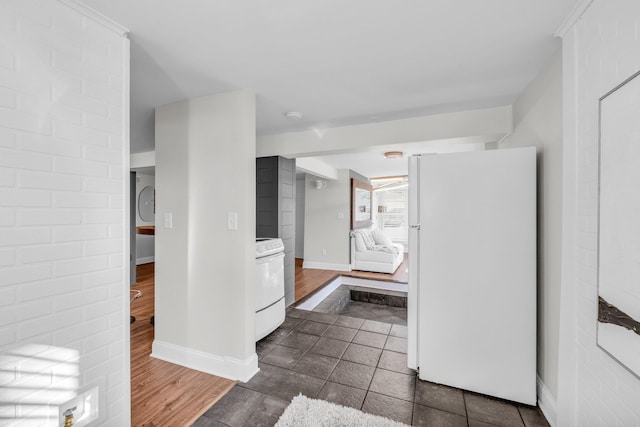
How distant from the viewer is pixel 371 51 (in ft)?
5.50

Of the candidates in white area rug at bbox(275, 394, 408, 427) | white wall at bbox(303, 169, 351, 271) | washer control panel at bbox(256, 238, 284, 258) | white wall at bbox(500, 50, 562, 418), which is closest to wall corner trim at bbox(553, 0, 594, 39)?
white wall at bbox(500, 50, 562, 418)

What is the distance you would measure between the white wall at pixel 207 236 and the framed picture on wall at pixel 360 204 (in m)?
4.37

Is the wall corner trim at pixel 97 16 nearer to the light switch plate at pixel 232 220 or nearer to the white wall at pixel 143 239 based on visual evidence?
the light switch plate at pixel 232 220

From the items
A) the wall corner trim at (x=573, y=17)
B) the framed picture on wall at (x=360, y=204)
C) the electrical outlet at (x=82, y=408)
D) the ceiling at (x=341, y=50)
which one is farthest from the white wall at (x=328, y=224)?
the electrical outlet at (x=82, y=408)

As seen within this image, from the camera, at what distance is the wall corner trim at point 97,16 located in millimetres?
1254

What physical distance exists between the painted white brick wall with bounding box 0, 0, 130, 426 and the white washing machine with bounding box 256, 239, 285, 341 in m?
1.27

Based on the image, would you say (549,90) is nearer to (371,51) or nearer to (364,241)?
(371,51)

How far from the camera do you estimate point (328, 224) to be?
648cm

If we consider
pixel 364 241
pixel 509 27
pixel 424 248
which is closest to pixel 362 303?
pixel 364 241

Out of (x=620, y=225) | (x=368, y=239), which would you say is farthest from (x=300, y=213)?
(x=620, y=225)

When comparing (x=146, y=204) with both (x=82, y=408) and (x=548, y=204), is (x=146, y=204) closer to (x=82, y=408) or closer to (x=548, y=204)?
(x=82, y=408)

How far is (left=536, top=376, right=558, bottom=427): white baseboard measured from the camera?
1.67 meters

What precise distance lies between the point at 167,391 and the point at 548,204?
2.81 metres

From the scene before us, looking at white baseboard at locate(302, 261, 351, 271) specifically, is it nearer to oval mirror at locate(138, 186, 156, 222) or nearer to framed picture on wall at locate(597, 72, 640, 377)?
oval mirror at locate(138, 186, 156, 222)
